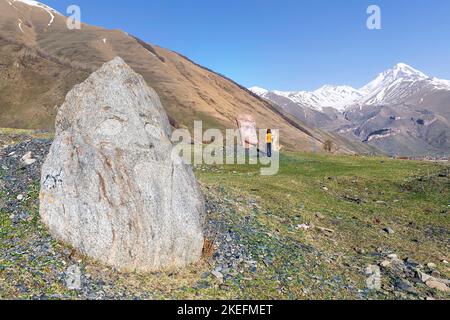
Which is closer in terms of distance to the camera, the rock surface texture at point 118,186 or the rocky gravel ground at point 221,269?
the rocky gravel ground at point 221,269

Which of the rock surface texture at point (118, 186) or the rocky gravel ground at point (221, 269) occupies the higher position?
the rock surface texture at point (118, 186)

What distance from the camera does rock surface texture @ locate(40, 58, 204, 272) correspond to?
57.4ft

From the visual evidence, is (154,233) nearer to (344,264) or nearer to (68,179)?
(68,179)

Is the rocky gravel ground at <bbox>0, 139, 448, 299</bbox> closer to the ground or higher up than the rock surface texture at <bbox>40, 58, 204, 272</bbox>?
closer to the ground

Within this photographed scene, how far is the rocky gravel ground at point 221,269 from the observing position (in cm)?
1602

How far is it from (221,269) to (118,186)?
6.16 m

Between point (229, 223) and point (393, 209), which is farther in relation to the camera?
point (393, 209)

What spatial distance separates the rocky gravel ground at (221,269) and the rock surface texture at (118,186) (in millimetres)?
848

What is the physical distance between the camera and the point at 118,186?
58.7 feet

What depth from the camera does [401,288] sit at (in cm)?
1970

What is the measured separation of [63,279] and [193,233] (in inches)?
232

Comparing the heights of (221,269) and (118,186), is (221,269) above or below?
below

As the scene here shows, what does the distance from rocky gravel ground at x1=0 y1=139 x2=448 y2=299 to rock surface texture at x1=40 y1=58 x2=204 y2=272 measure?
0.85m
